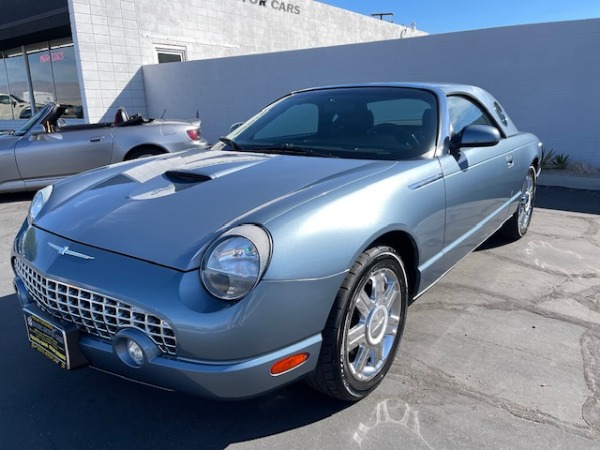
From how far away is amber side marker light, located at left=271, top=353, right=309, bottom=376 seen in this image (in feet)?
5.96

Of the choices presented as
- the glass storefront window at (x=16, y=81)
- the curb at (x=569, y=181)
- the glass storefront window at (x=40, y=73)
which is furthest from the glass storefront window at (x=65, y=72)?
the curb at (x=569, y=181)

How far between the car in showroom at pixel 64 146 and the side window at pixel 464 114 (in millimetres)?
4806

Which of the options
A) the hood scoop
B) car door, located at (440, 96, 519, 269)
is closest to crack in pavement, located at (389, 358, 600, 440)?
car door, located at (440, 96, 519, 269)

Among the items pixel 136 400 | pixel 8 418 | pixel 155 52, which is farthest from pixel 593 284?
pixel 155 52

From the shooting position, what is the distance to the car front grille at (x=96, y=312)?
5.78ft

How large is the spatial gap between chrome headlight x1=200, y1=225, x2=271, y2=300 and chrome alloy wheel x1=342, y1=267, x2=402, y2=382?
55 centimetres

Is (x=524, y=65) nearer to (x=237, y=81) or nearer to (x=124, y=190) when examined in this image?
(x=237, y=81)

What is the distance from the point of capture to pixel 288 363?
1.85m

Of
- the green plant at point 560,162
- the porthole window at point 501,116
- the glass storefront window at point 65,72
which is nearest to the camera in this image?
the porthole window at point 501,116

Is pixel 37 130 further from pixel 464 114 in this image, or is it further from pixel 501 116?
pixel 501 116

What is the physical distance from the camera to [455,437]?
82.7 inches

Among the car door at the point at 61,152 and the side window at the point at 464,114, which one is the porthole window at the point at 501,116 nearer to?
the side window at the point at 464,114

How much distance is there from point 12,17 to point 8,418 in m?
15.4

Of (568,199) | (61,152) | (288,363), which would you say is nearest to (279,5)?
(61,152)
